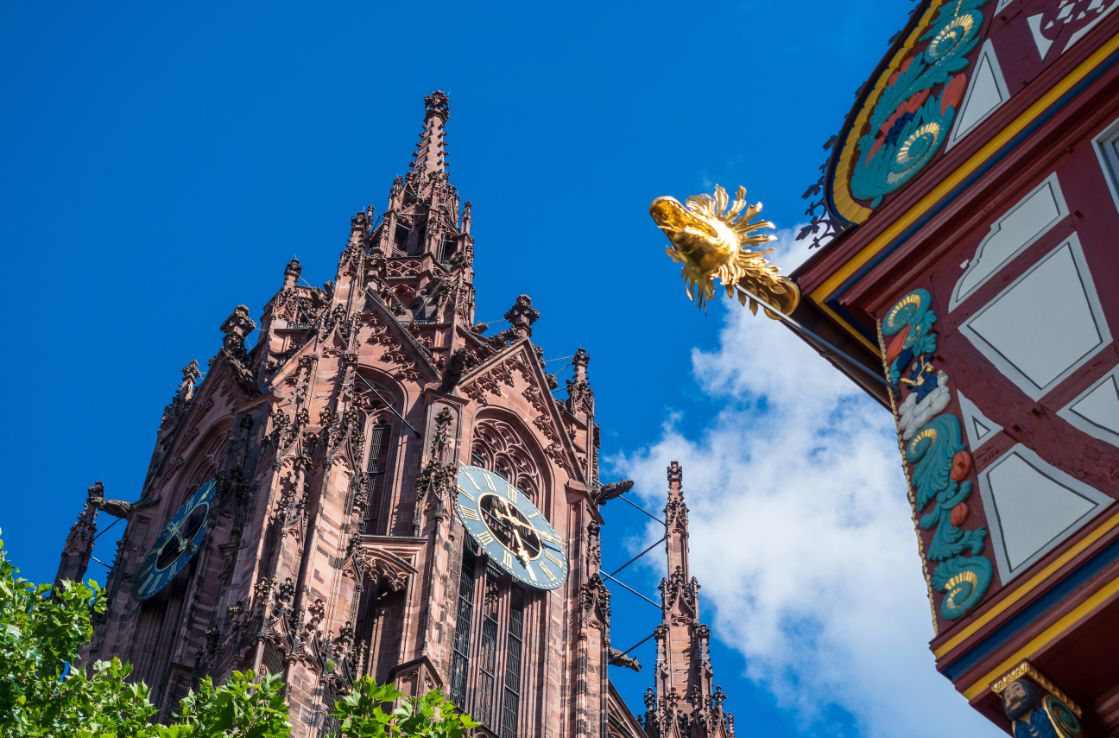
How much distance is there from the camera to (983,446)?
12352 mm

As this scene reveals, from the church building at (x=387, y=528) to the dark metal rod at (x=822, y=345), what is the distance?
2040cm

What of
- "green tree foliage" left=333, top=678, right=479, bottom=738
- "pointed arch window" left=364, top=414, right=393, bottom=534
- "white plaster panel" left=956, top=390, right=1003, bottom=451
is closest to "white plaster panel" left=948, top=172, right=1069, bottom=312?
"white plaster panel" left=956, top=390, right=1003, bottom=451

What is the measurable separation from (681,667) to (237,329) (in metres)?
14.2

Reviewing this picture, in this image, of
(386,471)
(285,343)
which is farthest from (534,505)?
(285,343)

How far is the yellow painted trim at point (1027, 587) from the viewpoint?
10984 millimetres

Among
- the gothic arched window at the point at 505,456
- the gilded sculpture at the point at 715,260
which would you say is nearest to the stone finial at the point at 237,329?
the gothic arched window at the point at 505,456

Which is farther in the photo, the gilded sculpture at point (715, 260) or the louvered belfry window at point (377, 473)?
the louvered belfry window at point (377, 473)

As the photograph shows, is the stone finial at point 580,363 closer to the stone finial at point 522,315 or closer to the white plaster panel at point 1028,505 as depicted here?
the stone finial at point 522,315

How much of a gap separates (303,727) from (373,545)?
8336 mm

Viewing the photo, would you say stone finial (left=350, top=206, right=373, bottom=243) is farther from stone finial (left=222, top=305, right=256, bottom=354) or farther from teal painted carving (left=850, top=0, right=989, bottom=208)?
teal painted carving (left=850, top=0, right=989, bottom=208)

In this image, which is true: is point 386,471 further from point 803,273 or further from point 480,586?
point 803,273

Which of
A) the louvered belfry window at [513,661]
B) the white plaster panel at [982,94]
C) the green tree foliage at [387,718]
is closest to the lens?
the white plaster panel at [982,94]

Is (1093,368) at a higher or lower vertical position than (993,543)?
higher

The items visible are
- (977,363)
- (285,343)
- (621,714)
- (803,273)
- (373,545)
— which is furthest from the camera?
(285,343)
